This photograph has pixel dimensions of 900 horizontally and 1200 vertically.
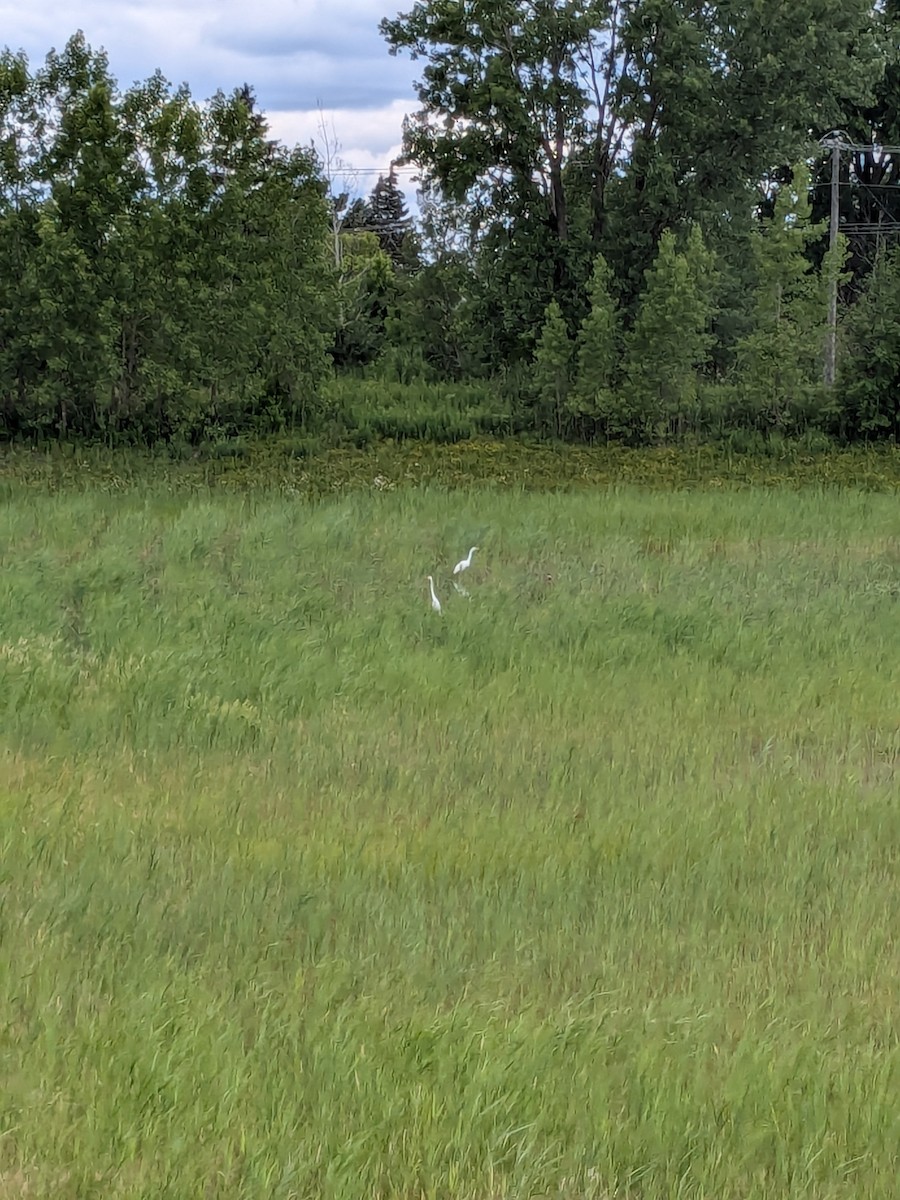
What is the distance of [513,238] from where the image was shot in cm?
2616

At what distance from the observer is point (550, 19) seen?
2411 cm

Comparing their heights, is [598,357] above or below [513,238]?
below

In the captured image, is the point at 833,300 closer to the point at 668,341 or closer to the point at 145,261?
the point at 668,341

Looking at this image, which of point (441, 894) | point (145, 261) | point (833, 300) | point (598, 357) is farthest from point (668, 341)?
point (441, 894)

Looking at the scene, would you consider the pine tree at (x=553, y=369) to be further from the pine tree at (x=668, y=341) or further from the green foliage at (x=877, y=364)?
the green foliage at (x=877, y=364)

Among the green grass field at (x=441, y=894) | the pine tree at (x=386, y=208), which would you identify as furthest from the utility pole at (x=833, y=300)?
the pine tree at (x=386, y=208)

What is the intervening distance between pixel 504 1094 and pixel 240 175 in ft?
70.7

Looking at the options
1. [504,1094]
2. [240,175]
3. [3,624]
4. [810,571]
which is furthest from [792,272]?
[504,1094]

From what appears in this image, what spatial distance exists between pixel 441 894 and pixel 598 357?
20679 mm

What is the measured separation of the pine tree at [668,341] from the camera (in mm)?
23062

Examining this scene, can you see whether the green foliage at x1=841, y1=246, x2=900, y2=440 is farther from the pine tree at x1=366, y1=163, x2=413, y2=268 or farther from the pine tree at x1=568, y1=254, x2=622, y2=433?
the pine tree at x1=366, y1=163, x2=413, y2=268

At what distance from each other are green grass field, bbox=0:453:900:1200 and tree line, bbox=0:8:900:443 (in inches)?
493

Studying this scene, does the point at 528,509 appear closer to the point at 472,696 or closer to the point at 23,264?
the point at 472,696

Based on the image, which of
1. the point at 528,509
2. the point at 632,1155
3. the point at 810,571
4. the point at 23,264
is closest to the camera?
the point at 632,1155
